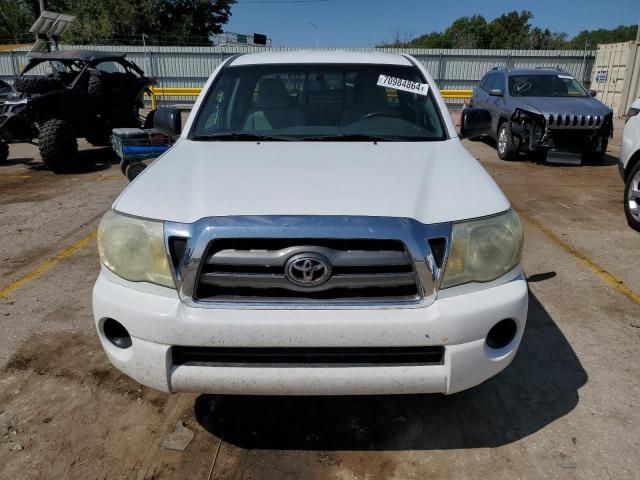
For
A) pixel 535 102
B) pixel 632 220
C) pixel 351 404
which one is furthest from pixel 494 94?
pixel 351 404

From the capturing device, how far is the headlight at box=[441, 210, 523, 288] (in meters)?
2.00

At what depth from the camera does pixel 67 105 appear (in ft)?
29.1

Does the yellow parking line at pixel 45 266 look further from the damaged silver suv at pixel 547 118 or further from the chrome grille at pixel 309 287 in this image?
the damaged silver suv at pixel 547 118

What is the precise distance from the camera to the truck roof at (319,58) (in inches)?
142

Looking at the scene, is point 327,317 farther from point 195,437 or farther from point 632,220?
point 632,220

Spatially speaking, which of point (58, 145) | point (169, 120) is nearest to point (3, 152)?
point (58, 145)

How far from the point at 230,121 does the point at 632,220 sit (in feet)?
14.6

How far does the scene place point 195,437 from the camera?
8.04 feet

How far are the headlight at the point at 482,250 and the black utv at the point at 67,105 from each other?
809 centimetres

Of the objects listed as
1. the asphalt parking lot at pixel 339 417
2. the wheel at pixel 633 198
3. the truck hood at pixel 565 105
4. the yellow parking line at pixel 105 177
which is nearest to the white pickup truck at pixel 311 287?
the asphalt parking lot at pixel 339 417

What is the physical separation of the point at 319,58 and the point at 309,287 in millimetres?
2262

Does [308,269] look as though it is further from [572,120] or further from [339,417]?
[572,120]

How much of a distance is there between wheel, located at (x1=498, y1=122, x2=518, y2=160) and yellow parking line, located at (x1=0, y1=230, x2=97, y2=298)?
7.19 m

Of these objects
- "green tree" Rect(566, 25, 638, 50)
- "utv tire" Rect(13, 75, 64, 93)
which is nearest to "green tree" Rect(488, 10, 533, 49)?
"green tree" Rect(566, 25, 638, 50)
